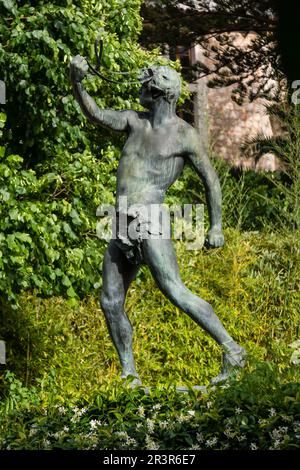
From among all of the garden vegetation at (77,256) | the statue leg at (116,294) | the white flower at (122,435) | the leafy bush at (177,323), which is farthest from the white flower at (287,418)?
the leafy bush at (177,323)

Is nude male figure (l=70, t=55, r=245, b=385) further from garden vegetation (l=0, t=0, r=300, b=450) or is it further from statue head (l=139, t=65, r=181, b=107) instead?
garden vegetation (l=0, t=0, r=300, b=450)

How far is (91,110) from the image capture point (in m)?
4.63

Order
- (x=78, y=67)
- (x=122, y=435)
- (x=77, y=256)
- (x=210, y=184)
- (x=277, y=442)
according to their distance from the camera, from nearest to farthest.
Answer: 1. (x=277, y=442)
2. (x=122, y=435)
3. (x=78, y=67)
4. (x=210, y=184)
5. (x=77, y=256)

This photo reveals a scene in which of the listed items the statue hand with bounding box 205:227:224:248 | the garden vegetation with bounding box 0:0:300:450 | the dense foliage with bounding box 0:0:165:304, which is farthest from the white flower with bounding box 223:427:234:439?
the dense foliage with bounding box 0:0:165:304

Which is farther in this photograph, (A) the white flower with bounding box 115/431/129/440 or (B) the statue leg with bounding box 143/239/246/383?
(B) the statue leg with bounding box 143/239/246/383

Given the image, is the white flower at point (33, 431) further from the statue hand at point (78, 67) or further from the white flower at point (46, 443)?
the statue hand at point (78, 67)

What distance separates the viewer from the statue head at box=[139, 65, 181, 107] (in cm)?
474

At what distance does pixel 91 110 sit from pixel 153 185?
50 centimetres

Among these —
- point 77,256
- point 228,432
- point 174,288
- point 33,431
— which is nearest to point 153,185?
point 174,288

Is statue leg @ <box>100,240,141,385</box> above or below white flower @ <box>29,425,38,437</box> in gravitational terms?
above

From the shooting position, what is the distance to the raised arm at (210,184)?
480 cm

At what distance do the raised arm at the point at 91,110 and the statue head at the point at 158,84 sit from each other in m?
0.13

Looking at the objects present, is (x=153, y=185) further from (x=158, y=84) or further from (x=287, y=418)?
(x=287, y=418)
